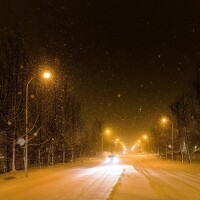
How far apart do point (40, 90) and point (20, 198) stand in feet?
96.6

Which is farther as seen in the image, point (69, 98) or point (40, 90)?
point (69, 98)

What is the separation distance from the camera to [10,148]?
38.7 m

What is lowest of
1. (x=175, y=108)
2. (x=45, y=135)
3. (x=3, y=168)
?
(x=3, y=168)

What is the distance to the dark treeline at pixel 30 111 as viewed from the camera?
3575cm

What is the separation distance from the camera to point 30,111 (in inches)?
1590

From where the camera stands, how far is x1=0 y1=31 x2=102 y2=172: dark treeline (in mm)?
35750

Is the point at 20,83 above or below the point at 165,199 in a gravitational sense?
above

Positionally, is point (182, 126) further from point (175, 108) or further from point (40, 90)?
point (40, 90)

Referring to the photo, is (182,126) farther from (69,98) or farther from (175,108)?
(69,98)


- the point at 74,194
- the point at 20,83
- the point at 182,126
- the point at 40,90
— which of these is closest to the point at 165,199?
the point at 74,194

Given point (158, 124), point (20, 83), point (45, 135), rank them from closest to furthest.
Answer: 1. point (20, 83)
2. point (45, 135)
3. point (158, 124)

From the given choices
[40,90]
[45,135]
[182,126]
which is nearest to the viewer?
[40,90]

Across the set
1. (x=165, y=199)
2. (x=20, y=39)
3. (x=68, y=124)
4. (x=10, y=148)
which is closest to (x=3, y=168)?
(x=10, y=148)

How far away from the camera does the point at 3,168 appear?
1522 inches
